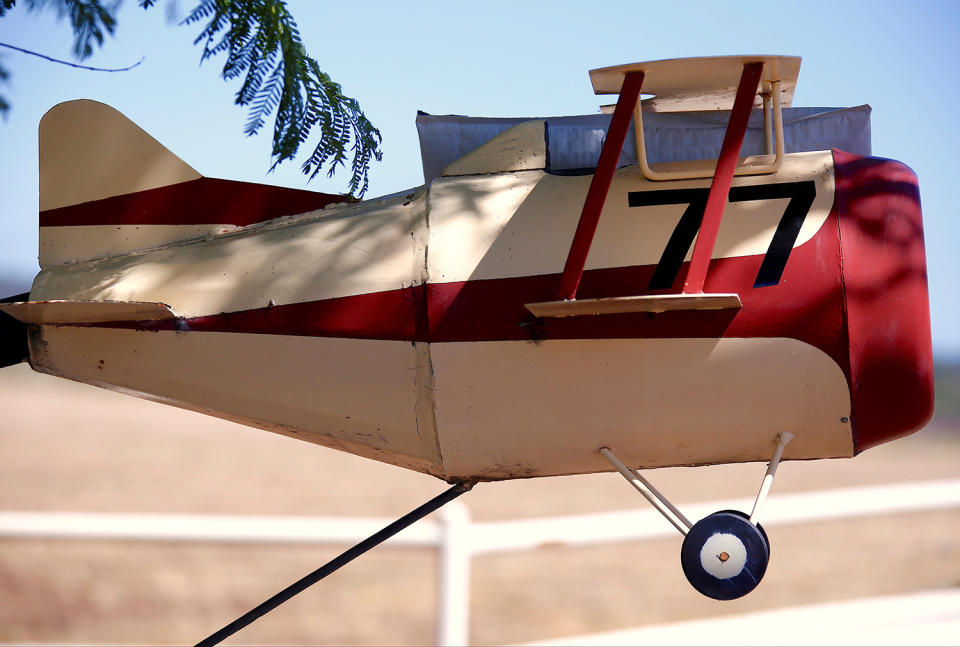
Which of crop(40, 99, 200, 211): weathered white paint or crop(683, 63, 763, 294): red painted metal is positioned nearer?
crop(683, 63, 763, 294): red painted metal

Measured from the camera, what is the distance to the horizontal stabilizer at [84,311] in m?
3.28

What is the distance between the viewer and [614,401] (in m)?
3.19

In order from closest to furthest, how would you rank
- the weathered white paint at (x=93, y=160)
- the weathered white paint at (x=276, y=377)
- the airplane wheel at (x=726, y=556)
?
the airplane wheel at (x=726, y=556) < the weathered white paint at (x=276, y=377) < the weathered white paint at (x=93, y=160)

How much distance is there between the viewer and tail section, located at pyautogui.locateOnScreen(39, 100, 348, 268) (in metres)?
3.71

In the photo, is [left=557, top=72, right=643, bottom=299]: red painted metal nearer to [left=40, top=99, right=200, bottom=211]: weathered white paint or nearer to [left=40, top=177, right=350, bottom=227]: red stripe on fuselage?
[left=40, top=177, right=350, bottom=227]: red stripe on fuselage

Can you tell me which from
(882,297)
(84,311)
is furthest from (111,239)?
(882,297)

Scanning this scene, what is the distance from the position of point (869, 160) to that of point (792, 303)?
581 mm

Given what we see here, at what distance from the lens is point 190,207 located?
3729 mm

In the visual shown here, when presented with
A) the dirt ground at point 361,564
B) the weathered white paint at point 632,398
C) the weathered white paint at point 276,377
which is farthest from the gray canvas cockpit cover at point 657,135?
the dirt ground at point 361,564

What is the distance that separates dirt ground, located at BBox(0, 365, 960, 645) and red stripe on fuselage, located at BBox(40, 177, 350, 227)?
2643 millimetres

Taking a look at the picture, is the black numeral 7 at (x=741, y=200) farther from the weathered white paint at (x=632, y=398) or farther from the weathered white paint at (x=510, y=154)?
the weathered white paint at (x=510, y=154)

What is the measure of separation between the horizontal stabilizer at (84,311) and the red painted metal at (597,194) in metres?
1.35

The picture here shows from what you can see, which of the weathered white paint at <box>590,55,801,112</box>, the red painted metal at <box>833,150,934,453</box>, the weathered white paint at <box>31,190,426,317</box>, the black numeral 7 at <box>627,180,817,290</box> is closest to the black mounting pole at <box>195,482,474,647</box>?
the weathered white paint at <box>31,190,426,317</box>

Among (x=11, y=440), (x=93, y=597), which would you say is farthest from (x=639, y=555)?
(x=11, y=440)
